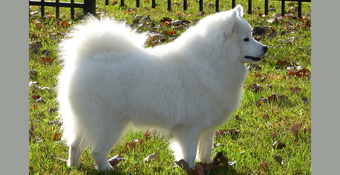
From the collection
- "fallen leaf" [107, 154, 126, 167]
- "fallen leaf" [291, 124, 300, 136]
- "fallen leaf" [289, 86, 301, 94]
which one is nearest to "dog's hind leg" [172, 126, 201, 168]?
"fallen leaf" [107, 154, 126, 167]

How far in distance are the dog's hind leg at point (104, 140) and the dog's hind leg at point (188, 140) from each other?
21.1 inches

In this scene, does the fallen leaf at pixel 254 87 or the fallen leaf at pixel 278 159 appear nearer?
the fallen leaf at pixel 278 159

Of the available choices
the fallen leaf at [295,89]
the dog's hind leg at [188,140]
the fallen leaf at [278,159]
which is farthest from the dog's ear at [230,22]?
the fallen leaf at [295,89]

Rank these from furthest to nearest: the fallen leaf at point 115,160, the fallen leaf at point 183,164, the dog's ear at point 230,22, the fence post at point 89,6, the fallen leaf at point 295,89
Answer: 1. the fence post at point 89,6
2. the fallen leaf at point 295,89
3. the fallen leaf at point 115,160
4. the fallen leaf at point 183,164
5. the dog's ear at point 230,22

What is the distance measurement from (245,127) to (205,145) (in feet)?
3.20

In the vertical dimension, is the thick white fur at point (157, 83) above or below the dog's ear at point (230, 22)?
below

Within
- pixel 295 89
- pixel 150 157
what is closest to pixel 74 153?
pixel 150 157

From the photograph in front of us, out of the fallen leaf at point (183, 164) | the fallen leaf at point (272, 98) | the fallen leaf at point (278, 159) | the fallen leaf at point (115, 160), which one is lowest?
the fallen leaf at point (115, 160)

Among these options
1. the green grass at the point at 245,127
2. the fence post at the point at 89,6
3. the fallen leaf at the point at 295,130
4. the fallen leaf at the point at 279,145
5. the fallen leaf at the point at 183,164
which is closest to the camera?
the fallen leaf at the point at 183,164

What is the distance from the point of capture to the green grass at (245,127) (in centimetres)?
413

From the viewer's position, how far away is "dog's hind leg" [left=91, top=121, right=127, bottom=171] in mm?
3887

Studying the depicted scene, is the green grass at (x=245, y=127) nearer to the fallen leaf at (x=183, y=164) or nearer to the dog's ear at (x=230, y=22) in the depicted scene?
the fallen leaf at (x=183, y=164)

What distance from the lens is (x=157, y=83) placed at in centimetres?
390

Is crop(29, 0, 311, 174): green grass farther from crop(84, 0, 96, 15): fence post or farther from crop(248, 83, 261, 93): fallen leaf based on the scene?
crop(84, 0, 96, 15): fence post
